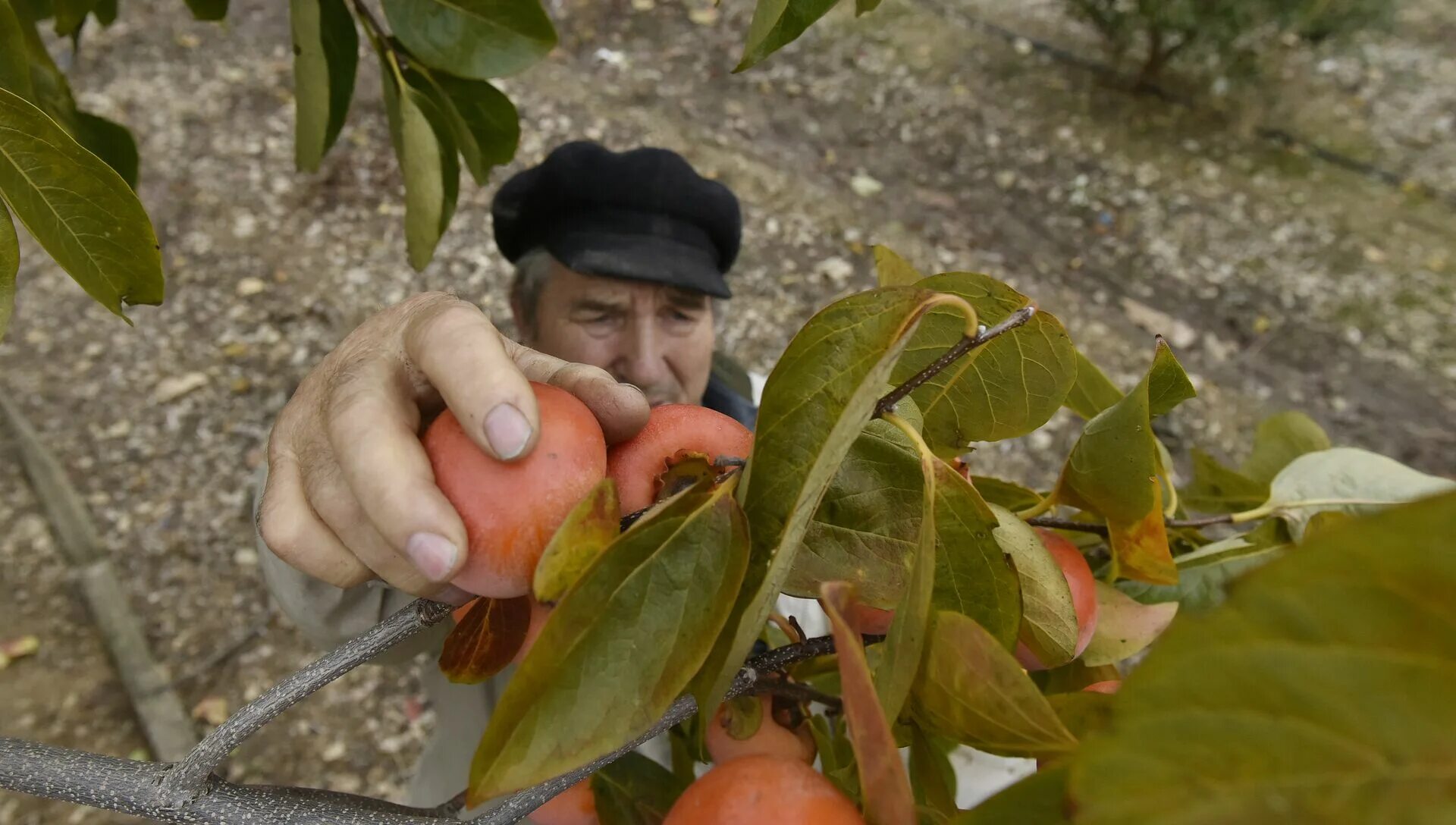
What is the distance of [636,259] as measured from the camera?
1.58 metres

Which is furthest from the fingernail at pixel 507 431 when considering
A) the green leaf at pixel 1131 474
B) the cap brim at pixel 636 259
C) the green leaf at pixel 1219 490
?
the cap brim at pixel 636 259

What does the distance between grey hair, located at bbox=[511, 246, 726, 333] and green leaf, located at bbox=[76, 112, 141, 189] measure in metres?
0.78

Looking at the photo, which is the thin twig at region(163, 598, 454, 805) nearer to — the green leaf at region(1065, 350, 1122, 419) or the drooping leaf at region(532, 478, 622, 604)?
the drooping leaf at region(532, 478, 622, 604)

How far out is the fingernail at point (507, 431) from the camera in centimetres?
47

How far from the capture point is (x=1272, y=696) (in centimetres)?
23

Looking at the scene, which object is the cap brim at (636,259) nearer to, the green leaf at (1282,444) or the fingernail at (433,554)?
the green leaf at (1282,444)

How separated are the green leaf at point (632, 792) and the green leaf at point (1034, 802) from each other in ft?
1.22

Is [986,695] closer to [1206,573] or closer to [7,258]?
[1206,573]

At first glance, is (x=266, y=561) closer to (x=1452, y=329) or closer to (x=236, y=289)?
(x=236, y=289)

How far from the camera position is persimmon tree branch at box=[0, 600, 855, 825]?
0.47 metres

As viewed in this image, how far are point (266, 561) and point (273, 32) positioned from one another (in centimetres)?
356

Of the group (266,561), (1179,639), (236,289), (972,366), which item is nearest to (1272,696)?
(1179,639)

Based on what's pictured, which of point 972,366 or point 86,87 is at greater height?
point 972,366

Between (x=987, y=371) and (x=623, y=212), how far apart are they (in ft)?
3.95
